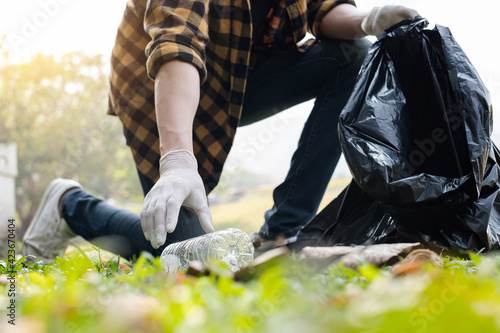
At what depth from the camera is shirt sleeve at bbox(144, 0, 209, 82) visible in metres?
1.20

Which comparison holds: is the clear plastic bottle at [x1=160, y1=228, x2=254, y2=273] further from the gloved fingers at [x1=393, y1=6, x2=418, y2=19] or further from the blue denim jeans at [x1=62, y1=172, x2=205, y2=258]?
the gloved fingers at [x1=393, y1=6, x2=418, y2=19]

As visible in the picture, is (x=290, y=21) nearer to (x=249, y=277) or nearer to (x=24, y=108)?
(x=249, y=277)

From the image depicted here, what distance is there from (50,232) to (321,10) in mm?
1400

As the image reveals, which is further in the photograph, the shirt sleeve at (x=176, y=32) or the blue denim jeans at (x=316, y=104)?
the blue denim jeans at (x=316, y=104)

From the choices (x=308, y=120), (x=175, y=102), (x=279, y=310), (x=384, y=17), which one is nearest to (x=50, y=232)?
(x=175, y=102)

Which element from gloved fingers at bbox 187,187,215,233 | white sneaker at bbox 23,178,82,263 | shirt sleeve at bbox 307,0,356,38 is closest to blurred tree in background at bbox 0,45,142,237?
white sneaker at bbox 23,178,82,263

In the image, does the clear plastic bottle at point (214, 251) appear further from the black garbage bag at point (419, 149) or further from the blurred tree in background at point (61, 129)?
the blurred tree in background at point (61, 129)

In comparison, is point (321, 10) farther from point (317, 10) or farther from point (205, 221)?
point (205, 221)

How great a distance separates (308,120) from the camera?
70.2 inches

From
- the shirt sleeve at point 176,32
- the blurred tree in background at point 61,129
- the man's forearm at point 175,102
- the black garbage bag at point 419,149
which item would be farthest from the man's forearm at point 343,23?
the blurred tree in background at point 61,129

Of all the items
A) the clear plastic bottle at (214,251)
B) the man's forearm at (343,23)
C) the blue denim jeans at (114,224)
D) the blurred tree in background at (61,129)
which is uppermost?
the man's forearm at (343,23)

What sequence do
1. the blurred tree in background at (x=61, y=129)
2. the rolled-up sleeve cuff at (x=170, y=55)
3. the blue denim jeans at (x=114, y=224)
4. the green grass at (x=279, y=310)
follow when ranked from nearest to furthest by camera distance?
the green grass at (x=279, y=310) < the rolled-up sleeve cuff at (x=170, y=55) < the blue denim jeans at (x=114, y=224) < the blurred tree in background at (x=61, y=129)

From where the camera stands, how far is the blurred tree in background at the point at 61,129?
713 centimetres

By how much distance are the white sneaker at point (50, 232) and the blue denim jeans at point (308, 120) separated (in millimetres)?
227
